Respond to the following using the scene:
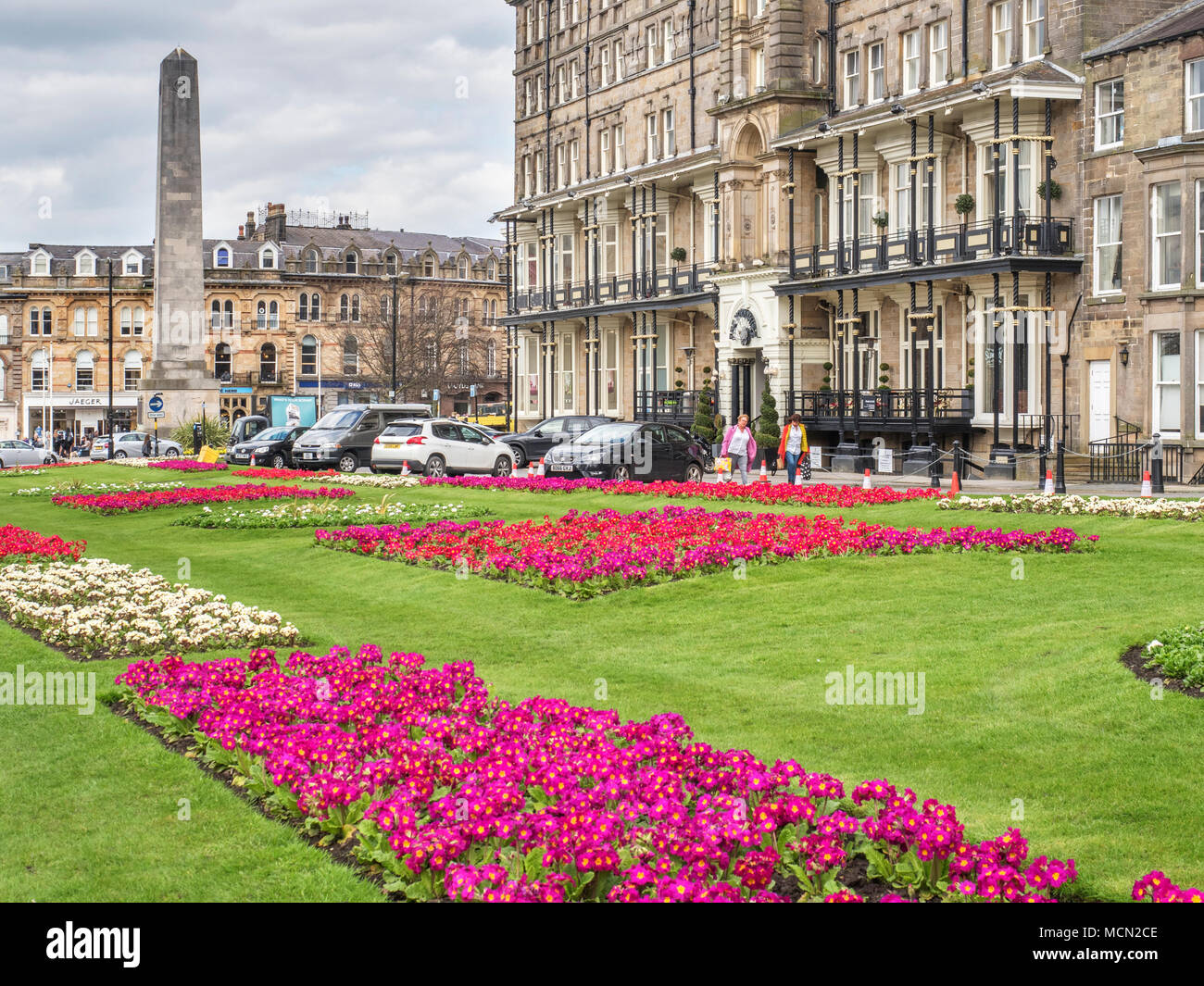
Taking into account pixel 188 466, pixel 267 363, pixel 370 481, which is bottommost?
pixel 370 481

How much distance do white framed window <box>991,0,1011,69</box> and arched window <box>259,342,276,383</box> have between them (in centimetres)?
7592

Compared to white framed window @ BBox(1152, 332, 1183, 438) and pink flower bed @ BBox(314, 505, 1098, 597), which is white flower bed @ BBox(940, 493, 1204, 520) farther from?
white framed window @ BBox(1152, 332, 1183, 438)

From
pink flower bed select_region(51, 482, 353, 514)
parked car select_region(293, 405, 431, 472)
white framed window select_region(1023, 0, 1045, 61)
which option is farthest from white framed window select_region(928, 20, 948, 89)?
pink flower bed select_region(51, 482, 353, 514)

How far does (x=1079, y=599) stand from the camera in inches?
530

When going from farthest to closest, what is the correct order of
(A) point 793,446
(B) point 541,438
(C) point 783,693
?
(B) point 541,438, (A) point 793,446, (C) point 783,693

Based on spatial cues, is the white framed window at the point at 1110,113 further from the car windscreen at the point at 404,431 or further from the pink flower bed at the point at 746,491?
the car windscreen at the point at 404,431

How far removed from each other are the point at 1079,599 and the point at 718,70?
4562 centimetres

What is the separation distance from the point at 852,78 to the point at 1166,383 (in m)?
18.2

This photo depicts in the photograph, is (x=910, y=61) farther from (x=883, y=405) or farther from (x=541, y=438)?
(x=541, y=438)

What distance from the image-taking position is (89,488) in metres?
32.6

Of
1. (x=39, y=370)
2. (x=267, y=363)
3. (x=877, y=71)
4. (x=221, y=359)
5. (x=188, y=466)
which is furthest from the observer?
(x=267, y=363)

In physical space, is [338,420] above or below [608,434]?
above

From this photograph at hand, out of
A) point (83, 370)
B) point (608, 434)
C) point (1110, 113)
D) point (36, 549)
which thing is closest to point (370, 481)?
point (608, 434)

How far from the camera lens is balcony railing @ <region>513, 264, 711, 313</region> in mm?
56938
